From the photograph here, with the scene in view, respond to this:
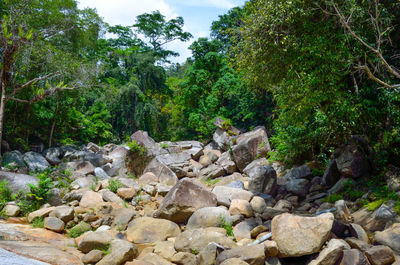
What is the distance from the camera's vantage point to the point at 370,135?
8195 mm

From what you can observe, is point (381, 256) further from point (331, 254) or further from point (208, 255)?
point (208, 255)

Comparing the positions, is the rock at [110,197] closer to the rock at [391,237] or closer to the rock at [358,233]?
the rock at [358,233]

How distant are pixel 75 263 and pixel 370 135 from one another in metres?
8.03

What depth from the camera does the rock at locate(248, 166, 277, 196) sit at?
940 cm

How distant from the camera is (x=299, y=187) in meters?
9.07

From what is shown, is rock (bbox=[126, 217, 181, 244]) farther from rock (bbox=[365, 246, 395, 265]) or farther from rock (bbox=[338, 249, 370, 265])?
rock (bbox=[365, 246, 395, 265])

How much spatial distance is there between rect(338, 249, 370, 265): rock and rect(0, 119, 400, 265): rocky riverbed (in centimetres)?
2

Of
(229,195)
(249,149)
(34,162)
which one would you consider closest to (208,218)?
(229,195)

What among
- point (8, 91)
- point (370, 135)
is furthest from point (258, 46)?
point (8, 91)

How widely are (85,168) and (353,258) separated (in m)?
10.8

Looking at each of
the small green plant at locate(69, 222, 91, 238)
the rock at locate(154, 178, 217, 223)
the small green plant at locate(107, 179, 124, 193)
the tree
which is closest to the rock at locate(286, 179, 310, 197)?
the rock at locate(154, 178, 217, 223)

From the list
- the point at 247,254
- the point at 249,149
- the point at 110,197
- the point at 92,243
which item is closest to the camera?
the point at 247,254

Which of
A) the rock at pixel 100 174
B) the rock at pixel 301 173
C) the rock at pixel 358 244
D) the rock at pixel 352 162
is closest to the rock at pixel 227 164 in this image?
the rock at pixel 301 173

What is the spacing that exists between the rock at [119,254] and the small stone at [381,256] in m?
4.25
